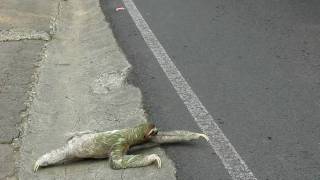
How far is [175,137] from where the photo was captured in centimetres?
462

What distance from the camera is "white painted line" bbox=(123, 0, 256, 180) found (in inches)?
167

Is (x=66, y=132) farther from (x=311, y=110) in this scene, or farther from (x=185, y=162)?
(x=311, y=110)

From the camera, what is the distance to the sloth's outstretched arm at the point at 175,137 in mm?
4590

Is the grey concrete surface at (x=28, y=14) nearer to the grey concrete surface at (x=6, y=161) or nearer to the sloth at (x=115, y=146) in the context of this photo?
the grey concrete surface at (x=6, y=161)

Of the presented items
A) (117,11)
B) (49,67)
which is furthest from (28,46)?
(117,11)

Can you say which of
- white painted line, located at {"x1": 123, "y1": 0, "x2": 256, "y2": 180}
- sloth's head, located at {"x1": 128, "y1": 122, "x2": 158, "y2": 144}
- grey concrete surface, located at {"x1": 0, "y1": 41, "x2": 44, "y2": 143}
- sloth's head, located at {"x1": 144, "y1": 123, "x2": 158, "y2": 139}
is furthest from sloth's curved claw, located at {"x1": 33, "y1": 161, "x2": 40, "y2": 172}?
white painted line, located at {"x1": 123, "y1": 0, "x2": 256, "y2": 180}

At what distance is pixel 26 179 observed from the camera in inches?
167

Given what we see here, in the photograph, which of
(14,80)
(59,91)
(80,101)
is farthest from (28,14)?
(80,101)

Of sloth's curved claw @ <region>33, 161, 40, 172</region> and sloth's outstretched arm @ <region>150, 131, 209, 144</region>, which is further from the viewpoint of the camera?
sloth's outstretched arm @ <region>150, 131, 209, 144</region>

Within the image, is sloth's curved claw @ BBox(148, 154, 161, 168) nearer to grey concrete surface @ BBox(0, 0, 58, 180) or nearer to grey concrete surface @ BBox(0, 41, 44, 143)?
grey concrete surface @ BBox(0, 0, 58, 180)

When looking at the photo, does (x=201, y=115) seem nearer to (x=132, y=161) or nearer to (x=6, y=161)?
(x=132, y=161)

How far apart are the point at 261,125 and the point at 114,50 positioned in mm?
Answer: 2394

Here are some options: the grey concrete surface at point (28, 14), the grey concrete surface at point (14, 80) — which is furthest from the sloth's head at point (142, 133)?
the grey concrete surface at point (28, 14)

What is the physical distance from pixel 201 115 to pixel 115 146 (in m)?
0.98
